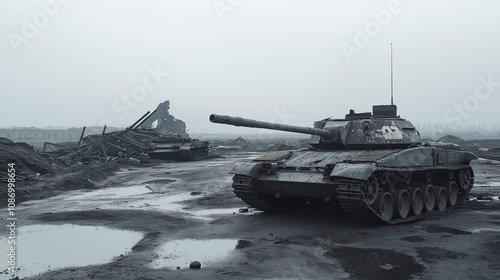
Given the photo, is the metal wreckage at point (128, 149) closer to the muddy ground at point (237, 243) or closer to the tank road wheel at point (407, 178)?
the muddy ground at point (237, 243)

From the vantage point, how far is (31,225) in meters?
10.7

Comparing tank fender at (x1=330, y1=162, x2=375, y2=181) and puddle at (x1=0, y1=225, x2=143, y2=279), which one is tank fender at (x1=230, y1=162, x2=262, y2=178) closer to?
tank fender at (x1=330, y1=162, x2=375, y2=181)

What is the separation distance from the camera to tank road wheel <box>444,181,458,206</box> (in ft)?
42.9

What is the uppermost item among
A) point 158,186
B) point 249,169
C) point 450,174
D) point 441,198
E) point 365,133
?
point 365,133

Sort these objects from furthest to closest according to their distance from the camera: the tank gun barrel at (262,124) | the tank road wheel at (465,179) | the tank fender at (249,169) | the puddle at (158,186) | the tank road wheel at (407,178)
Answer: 1. the puddle at (158,186)
2. the tank road wheel at (465,179)
3. the tank fender at (249,169)
4. the tank road wheel at (407,178)
5. the tank gun barrel at (262,124)

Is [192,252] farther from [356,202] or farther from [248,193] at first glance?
[248,193]

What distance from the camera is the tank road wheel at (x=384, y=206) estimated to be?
10.3 meters

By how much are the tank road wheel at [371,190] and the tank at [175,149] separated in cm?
2558

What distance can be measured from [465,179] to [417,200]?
3.04 metres

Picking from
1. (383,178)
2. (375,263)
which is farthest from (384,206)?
(375,263)

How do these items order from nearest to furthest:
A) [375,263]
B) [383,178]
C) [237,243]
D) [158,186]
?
1. [375,263]
2. [237,243]
3. [383,178]
4. [158,186]

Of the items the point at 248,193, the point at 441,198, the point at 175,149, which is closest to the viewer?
the point at 248,193

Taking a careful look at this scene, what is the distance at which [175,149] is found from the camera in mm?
34750

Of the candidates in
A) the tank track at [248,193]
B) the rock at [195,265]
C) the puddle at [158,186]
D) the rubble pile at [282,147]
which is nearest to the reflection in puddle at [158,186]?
the puddle at [158,186]
